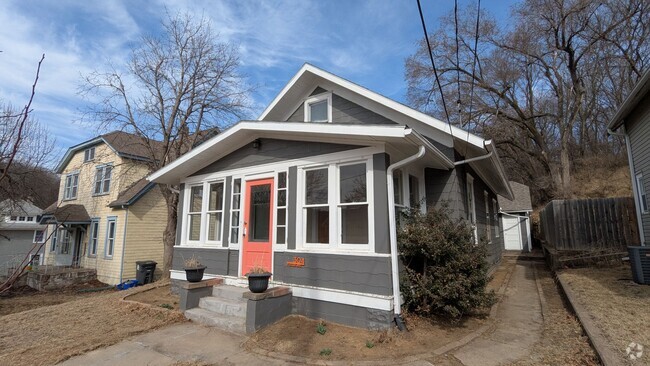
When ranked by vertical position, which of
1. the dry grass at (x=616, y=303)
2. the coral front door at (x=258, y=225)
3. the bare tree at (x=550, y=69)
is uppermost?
the bare tree at (x=550, y=69)

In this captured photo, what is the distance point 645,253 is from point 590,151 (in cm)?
2109

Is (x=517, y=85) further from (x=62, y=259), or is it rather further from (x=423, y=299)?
(x=62, y=259)

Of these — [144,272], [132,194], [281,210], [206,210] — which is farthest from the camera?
[132,194]

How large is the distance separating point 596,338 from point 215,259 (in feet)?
22.3

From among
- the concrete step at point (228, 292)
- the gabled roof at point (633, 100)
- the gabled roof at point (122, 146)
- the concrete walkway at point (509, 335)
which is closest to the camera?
the concrete walkway at point (509, 335)

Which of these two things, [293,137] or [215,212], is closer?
[293,137]

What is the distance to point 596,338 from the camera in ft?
13.1

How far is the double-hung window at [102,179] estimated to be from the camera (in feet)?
55.8

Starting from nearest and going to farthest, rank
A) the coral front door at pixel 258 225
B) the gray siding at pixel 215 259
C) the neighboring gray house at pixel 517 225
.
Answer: the coral front door at pixel 258 225 → the gray siding at pixel 215 259 → the neighboring gray house at pixel 517 225

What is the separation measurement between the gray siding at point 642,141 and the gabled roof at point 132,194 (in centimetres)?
1821

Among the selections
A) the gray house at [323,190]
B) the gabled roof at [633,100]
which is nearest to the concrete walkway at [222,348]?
the gray house at [323,190]

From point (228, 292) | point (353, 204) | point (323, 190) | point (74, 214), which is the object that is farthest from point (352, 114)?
point (74, 214)

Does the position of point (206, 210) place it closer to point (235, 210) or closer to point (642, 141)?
point (235, 210)

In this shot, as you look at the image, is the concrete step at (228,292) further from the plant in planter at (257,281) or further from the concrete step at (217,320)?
the plant in planter at (257,281)
